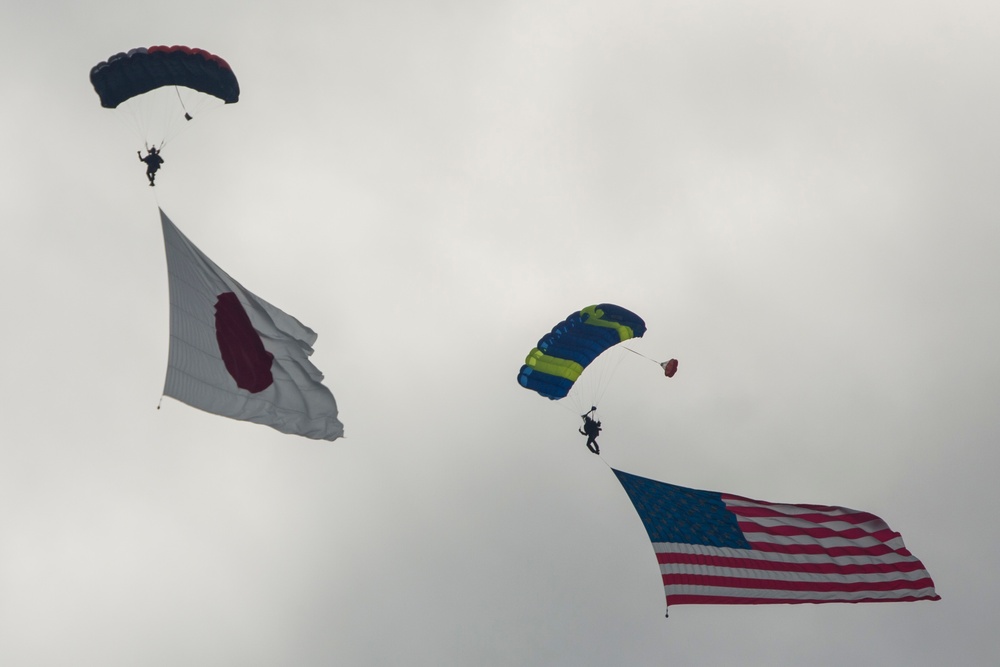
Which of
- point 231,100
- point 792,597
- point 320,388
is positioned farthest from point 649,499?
point 231,100

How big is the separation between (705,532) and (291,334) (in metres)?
11.5

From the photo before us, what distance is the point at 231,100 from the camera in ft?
107

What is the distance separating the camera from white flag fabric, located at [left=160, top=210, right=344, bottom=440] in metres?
26.7

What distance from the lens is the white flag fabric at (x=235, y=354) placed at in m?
26.7

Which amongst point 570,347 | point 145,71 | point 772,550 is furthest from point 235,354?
point 772,550

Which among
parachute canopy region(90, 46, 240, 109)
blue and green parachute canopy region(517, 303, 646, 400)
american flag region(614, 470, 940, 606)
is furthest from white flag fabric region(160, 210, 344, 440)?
american flag region(614, 470, 940, 606)

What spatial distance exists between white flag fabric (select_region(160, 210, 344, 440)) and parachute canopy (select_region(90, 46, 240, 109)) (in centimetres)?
510

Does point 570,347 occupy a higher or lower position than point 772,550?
higher

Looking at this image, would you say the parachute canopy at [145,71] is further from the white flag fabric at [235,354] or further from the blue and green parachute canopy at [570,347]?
the blue and green parachute canopy at [570,347]

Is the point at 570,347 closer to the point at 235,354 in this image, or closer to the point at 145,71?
the point at 235,354

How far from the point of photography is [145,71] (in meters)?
31.4

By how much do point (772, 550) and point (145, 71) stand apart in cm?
1973

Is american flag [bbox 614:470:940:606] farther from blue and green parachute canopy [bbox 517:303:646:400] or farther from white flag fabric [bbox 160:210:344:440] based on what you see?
white flag fabric [bbox 160:210:344:440]

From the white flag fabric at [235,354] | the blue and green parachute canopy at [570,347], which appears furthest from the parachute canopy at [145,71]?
the blue and green parachute canopy at [570,347]
